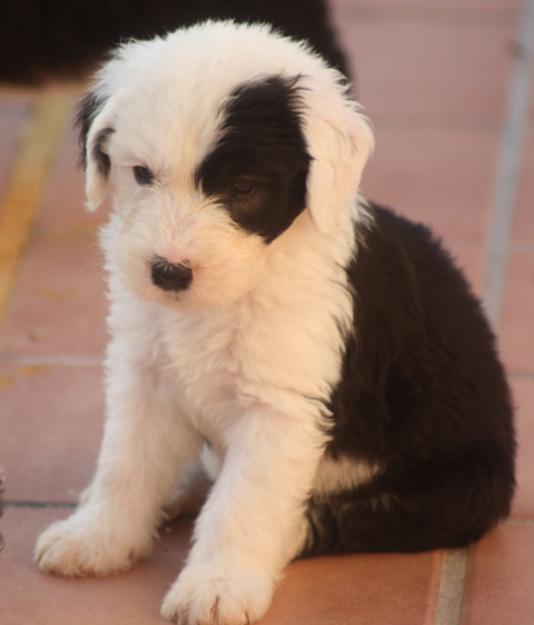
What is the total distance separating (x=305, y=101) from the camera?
3238mm

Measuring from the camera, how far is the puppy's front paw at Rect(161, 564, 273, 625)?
3332mm

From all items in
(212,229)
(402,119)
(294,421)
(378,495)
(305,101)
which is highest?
(305,101)

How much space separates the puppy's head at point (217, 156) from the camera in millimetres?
3088

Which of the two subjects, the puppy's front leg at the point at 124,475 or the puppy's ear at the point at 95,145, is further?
the puppy's front leg at the point at 124,475

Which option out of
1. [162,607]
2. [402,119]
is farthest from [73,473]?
[402,119]

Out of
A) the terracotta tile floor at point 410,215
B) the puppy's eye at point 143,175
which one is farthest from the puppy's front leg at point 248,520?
the puppy's eye at point 143,175

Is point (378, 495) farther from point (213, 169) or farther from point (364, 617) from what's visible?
point (213, 169)

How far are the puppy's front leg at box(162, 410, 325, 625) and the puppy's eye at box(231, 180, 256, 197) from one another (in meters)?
0.53

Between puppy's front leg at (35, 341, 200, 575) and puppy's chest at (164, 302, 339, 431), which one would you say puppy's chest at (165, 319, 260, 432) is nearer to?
puppy's chest at (164, 302, 339, 431)

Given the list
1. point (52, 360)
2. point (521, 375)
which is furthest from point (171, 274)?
point (521, 375)

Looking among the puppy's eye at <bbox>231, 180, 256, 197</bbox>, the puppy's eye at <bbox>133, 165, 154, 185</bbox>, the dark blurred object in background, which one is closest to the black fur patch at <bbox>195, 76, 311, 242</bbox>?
the puppy's eye at <bbox>231, 180, 256, 197</bbox>

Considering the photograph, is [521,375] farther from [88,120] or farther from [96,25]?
[96,25]

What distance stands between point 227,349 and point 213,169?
50 centimetres

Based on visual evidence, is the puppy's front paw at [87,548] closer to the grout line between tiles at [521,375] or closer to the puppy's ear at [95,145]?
the puppy's ear at [95,145]
